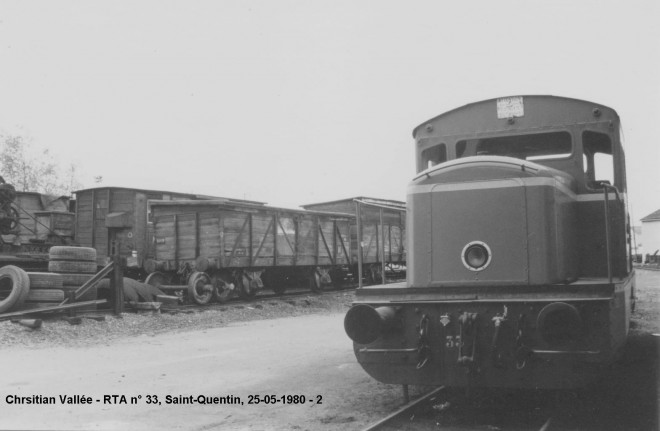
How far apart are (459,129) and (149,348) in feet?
19.0

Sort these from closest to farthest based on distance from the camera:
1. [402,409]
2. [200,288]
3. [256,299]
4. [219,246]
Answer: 1. [402,409]
2. [200,288]
3. [219,246]
4. [256,299]

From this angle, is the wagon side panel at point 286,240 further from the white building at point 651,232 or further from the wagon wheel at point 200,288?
the white building at point 651,232

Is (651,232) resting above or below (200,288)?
above

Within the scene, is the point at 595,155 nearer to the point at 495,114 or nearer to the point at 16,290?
A: the point at 495,114

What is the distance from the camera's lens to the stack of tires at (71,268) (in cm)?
1163

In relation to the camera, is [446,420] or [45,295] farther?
[45,295]

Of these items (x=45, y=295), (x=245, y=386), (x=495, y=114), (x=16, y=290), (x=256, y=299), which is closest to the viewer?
(x=495, y=114)

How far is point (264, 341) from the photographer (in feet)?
33.2

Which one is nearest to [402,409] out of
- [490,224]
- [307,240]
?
[490,224]

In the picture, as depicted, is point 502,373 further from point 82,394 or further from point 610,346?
point 82,394

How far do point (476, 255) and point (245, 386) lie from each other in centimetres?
297

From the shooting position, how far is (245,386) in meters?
6.71

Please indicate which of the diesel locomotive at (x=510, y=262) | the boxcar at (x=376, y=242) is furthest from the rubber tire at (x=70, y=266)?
the boxcar at (x=376, y=242)

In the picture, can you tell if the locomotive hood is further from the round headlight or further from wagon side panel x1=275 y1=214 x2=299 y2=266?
wagon side panel x1=275 y1=214 x2=299 y2=266
